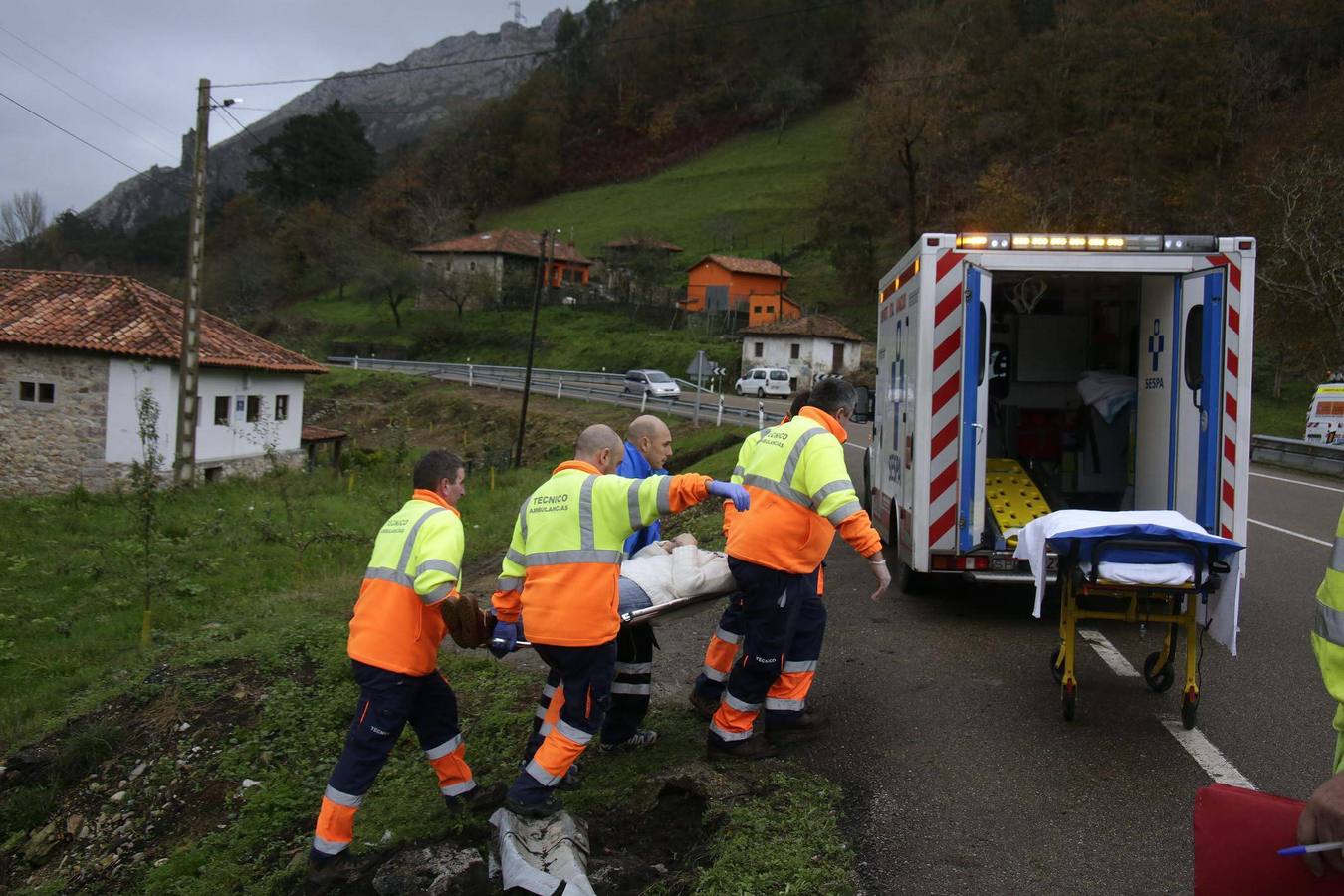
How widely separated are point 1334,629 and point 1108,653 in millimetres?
5202

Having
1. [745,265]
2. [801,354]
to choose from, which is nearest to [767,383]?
[801,354]

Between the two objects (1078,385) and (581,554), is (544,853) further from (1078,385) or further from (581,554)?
(1078,385)

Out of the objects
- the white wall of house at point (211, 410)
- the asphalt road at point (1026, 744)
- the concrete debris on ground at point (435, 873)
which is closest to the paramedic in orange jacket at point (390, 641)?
the concrete debris on ground at point (435, 873)

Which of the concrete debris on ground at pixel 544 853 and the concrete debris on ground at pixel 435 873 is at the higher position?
the concrete debris on ground at pixel 544 853

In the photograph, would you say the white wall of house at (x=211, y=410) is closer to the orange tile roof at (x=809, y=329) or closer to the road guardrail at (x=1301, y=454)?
the road guardrail at (x=1301, y=454)

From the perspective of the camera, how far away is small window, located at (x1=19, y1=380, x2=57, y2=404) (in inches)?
1045

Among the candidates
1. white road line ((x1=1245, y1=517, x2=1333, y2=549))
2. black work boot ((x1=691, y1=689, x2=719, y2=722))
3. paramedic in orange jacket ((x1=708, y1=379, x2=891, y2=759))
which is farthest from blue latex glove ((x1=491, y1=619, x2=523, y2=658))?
white road line ((x1=1245, y1=517, x2=1333, y2=549))

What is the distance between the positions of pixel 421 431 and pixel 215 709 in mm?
36299

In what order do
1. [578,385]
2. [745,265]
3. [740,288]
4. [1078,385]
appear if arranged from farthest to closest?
[745,265] < [740,288] < [578,385] < [1078,385]

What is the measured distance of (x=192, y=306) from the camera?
72.9 feet

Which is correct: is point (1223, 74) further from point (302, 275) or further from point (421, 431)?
point (302, 275)

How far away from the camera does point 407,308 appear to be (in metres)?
74.8

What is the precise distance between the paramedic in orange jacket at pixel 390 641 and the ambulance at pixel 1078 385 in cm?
400

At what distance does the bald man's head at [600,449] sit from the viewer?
506cm
